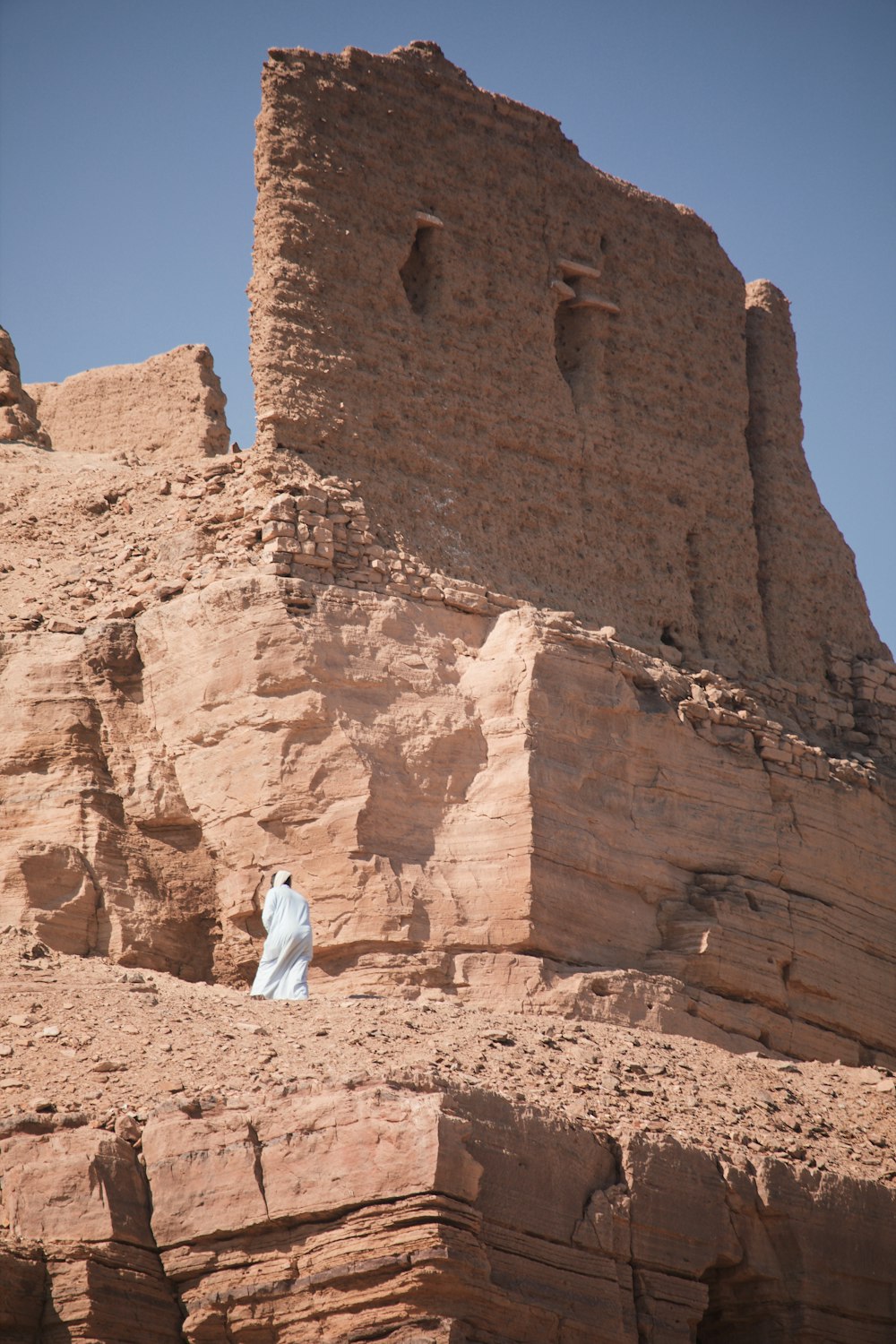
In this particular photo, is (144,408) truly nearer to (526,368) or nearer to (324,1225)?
(526,368)

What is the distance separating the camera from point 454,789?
557 inches

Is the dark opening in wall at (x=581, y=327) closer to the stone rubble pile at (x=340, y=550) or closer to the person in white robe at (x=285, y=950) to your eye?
the stone rubble pile at (x=340, y=550)

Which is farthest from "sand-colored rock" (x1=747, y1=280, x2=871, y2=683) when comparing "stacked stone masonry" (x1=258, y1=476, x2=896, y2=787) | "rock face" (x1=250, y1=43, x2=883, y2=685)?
"stacked stone masonry" (x1=258, y1=476, x2=896, y2=787)

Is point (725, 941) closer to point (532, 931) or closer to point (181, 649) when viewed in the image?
point (532, 931)

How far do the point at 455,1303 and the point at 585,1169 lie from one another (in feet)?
4.06

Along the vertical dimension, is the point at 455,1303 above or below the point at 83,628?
below

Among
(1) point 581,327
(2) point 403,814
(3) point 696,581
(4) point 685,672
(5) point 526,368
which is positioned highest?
(1) point 581,327

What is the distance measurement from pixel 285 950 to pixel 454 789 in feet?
6.41

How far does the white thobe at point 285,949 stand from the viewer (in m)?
12.9

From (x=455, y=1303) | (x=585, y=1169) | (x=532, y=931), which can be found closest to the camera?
(x=455, y=1303)

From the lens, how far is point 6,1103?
10477mm

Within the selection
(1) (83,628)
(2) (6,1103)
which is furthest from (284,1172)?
(1) (83,628)

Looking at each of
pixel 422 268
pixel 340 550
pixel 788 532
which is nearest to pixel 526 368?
pixel 422 268

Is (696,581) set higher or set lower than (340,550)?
higher
